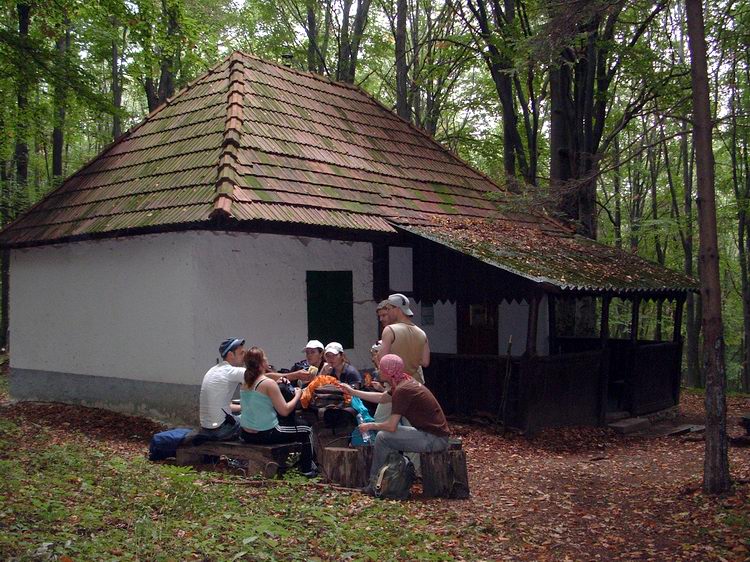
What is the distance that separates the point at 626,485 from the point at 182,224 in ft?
20.7

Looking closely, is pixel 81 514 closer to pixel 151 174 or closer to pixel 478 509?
pixel 478 509

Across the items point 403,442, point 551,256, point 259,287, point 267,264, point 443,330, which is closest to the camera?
point 403,442

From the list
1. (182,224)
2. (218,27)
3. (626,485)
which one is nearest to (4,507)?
(182,224)

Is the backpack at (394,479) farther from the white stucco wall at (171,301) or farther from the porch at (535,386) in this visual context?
the porch at (535,386)

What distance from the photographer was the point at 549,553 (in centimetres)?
595

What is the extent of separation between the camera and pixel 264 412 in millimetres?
7523

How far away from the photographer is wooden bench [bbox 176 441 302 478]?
7344 millimetres

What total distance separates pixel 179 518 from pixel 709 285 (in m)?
5.49

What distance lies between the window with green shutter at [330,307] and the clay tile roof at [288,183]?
112 centimetres

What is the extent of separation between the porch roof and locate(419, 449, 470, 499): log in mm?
3434

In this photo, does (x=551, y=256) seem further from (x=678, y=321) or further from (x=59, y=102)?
(x=59, y=102)

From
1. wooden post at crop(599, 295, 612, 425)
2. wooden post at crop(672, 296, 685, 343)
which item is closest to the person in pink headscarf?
wooden post at crop(599, 295, 612, 425)

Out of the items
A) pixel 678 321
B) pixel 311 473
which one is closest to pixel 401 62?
pixel 678 321

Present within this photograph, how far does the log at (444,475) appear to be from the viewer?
7.16 m
